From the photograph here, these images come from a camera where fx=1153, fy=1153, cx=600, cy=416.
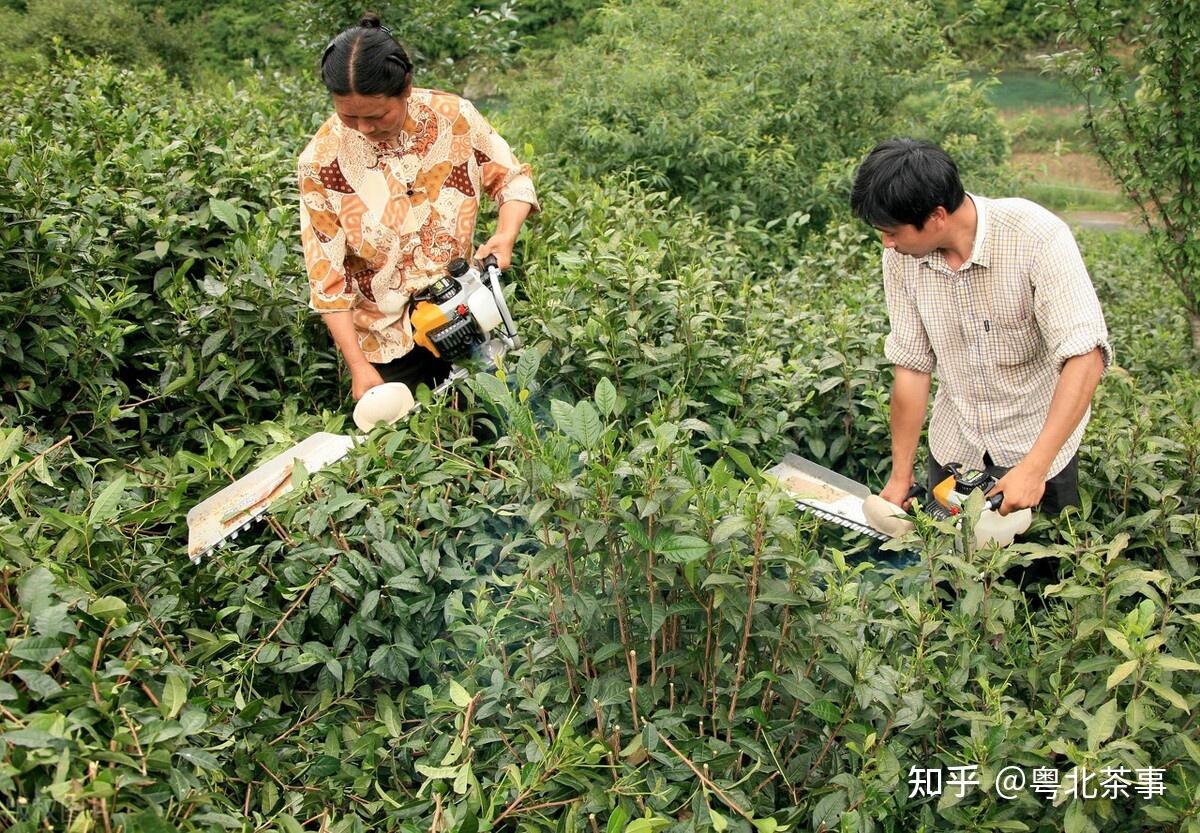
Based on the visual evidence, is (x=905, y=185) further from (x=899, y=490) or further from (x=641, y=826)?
(x=641, y=826)

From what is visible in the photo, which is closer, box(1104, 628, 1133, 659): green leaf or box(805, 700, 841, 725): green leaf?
box(1104, 628, 1133, 659): green leaf

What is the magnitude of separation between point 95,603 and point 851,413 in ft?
6.88

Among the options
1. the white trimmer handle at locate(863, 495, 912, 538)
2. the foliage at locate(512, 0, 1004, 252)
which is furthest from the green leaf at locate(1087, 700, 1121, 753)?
the foliage at locate(512, 0, 1004, 252)

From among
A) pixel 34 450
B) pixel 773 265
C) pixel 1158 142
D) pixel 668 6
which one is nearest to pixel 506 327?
pixel 34 450

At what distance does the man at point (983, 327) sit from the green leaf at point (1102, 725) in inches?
23.2

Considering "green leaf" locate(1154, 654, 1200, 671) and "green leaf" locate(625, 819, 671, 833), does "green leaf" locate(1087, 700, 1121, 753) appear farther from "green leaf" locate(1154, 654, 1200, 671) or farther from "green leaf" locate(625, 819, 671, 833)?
"green leaf" locate(625, 819, 671, 833)

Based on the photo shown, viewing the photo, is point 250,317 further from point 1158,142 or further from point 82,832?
point 1158,142

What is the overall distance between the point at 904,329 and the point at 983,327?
0.21m

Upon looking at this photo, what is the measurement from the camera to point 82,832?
1569 mm

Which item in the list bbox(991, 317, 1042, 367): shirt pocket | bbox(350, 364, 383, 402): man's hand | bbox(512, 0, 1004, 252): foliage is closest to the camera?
bbox(991, 317, 1042, 367): shirt pocket

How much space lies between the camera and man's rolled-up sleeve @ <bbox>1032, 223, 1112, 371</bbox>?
234cm

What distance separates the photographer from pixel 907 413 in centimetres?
278

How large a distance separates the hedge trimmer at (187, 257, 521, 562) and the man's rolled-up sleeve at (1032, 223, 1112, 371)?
3.92 ft

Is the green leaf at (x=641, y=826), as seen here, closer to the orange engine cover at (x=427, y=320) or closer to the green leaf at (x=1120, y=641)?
the green leaf at (x=1120, y=641)
